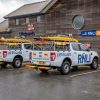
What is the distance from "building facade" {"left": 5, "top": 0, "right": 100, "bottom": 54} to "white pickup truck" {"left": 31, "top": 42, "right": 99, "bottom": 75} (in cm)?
952

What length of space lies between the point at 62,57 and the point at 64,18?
1393cm

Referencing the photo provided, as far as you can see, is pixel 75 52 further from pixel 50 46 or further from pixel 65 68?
pixel 50 46

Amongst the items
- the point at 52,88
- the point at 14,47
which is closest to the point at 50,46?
the point at 52,88

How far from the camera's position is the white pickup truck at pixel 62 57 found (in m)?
16.8

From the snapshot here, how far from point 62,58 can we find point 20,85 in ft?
14.2

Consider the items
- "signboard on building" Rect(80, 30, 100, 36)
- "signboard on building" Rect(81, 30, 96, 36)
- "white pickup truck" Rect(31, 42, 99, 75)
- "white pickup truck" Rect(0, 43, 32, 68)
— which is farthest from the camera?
"signboard on building" Rect(81, 30, 96, 36)

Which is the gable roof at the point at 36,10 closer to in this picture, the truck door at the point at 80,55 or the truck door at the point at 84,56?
the truck door at the point at 84,56

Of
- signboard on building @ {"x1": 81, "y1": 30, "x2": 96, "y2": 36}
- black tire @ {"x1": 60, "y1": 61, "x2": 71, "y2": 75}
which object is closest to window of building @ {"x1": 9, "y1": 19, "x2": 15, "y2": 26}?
signboard on building @ {"x1": 81, "y1": 30, "x2": 96, "y2": 36}

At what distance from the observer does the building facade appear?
92.2ft

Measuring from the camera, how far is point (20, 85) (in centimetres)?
1345

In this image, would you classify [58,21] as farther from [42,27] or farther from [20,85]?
[20,85]

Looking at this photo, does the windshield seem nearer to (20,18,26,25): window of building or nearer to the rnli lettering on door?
the rnli lettering on door

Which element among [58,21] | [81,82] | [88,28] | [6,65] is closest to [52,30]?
[58,21]

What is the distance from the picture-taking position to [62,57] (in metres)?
17.1
